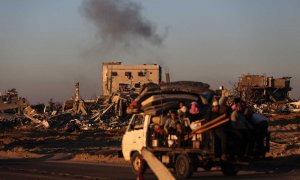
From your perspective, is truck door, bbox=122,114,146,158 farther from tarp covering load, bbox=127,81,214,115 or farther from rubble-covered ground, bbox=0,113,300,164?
rubble-covered ground, bbox=0,113,300,164

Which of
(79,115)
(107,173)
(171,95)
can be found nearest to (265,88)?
(79,115)

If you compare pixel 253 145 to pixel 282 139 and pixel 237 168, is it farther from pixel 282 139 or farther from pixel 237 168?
pixel 282 139

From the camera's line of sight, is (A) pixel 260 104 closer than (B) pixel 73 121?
No

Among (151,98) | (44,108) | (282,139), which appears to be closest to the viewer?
(151,98)

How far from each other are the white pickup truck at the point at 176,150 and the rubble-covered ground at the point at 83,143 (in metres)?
5.94

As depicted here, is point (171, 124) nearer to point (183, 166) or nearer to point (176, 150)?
point (176, 150)

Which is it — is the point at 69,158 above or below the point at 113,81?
→ below

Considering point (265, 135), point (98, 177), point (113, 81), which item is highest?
point (113, 81)

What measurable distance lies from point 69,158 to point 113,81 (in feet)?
170

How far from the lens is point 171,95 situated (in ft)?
74.5

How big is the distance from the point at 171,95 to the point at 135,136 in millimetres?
1900

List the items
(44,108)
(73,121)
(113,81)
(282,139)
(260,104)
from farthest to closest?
(113,81) < (44,108) < (260,104) < (73,121) < (282,139)

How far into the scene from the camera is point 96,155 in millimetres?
32469

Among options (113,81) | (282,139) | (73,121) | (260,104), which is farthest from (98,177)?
(113,81)
